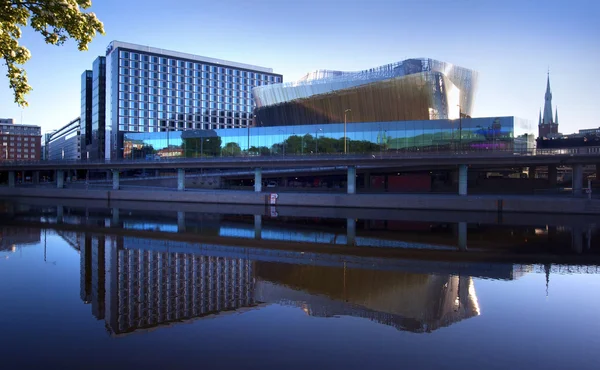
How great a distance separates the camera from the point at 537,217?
51125 mm

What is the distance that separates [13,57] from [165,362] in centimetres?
886

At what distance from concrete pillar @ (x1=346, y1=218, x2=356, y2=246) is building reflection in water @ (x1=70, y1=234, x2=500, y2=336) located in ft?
29.3

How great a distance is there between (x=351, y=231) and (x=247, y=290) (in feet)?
72.7

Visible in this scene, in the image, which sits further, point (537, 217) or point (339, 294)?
point (537, 217)

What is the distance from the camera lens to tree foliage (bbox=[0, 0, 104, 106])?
11406mm

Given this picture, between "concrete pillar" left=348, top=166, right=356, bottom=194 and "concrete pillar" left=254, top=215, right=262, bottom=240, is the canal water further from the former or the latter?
"concrete pillar" left=348, top=166, right=356, bottom=194

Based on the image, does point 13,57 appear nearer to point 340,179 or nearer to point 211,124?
point 340,179

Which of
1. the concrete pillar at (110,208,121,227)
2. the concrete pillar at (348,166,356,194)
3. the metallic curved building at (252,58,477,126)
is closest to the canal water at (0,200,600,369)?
the concrete pillar at (110,208,121,227)

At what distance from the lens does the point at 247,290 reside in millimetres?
19859

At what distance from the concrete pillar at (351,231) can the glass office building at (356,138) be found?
96.4 ft

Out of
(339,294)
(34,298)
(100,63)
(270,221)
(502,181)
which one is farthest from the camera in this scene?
(100,63)

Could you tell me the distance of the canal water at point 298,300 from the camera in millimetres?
12742

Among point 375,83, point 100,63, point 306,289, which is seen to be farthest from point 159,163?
point 100,63

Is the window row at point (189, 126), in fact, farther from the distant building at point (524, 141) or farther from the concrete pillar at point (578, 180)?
the concrete pillar at point (578, 180)
